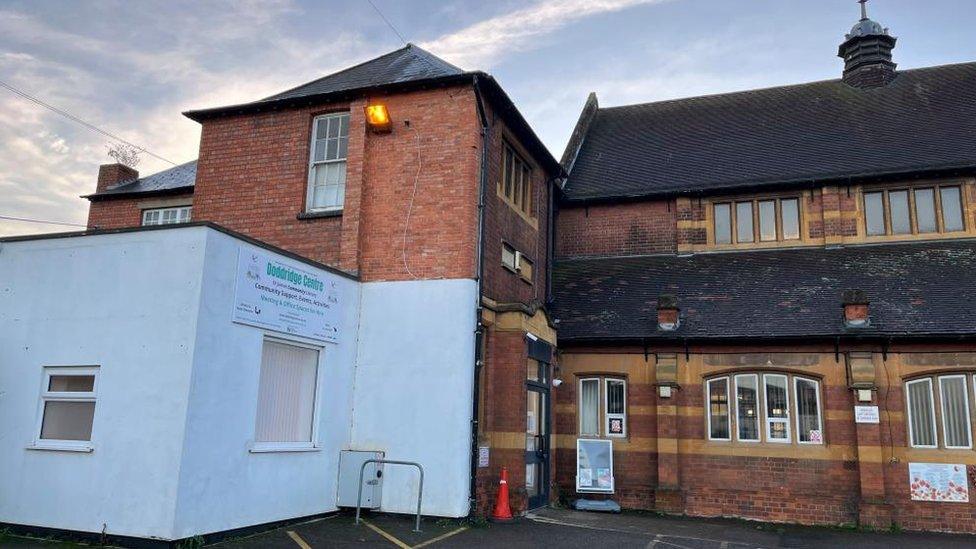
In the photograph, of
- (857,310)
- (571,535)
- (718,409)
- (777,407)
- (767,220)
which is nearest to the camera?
(571,535)

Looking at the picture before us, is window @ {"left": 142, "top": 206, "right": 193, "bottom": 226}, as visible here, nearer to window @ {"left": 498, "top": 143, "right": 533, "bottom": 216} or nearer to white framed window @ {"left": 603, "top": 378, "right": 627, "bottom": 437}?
window @ {"left": 498, "top": 143, "right": 533, "bottom": 216}

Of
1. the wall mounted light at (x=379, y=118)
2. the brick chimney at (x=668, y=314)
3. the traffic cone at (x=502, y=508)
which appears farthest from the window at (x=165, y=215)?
the brick chimney at (x=668, y=314)

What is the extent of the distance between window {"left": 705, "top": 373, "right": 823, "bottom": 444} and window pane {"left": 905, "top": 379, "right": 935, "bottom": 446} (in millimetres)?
1647

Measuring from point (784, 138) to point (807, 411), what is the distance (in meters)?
8.44

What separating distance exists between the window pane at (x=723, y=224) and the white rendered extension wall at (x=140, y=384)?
12.1m

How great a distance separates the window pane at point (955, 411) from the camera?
46.0ft

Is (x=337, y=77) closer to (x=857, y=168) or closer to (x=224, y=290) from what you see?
(x=224, y=290)

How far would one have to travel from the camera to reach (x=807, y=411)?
14875 mm

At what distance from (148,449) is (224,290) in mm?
2125

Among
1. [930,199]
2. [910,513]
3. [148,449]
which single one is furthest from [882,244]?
[148,449]

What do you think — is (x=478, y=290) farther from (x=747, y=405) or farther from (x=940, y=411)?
(x=940, y=411)

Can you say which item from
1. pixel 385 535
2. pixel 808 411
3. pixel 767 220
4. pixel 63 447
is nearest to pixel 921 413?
pixel 808 411

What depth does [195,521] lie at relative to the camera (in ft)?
28.9

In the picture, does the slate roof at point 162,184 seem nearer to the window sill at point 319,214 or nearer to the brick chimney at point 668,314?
the window sill at point 319,214
